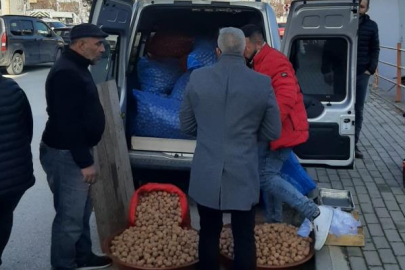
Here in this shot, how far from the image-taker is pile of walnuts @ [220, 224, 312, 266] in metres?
4.61

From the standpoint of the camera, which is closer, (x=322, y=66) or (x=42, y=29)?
(x=322, y=66)

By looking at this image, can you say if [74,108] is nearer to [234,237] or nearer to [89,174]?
[89,174]

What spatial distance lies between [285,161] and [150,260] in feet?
5.04

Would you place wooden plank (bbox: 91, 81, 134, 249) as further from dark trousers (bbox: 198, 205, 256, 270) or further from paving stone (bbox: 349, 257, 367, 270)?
paving stone (bbox: 349, 257, 367, 270)

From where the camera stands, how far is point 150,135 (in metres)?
6.21

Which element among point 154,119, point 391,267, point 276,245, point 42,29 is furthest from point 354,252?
point 42,29

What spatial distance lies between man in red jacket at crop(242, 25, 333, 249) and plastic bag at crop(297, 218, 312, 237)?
0.05m

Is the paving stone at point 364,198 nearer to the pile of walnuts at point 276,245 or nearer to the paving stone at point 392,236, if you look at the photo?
the paving stone at point 392,236

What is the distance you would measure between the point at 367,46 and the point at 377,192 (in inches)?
78.4

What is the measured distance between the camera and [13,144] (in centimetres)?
398

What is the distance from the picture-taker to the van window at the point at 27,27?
66.1ft

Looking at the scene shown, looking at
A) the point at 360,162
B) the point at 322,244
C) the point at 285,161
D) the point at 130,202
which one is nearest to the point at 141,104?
the point at 130,202

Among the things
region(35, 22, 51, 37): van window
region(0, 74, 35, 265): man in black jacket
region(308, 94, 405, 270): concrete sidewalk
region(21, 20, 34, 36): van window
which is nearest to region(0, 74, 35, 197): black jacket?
region(0, 74, 35, 265): man in black jacket

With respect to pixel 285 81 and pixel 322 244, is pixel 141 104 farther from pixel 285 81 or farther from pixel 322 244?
pixel 322 244
